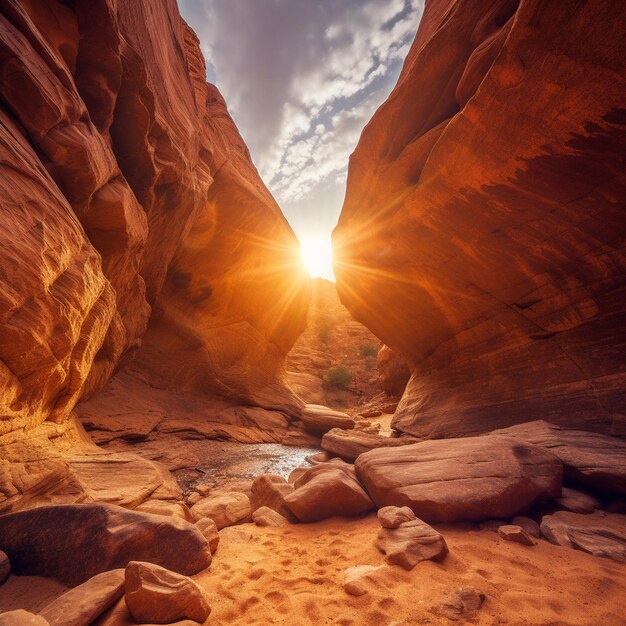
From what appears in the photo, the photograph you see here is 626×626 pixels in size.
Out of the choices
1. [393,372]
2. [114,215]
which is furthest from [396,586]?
[393,372]

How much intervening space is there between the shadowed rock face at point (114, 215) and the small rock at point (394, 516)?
16.9 ft

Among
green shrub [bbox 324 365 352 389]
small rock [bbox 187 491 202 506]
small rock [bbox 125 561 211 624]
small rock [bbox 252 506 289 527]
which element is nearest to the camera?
small rock [bbox 125 561 211 624]

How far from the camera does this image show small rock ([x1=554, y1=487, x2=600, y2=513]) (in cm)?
454

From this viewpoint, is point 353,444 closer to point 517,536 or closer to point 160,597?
point 517,536

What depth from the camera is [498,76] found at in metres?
5.61

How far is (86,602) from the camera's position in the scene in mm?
2260

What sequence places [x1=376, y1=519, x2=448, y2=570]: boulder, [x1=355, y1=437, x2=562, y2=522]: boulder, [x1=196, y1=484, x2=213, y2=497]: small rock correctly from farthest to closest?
[x1=196, y1=484, x2=213, y2=497]: small rock
[x1=355, y1=437, x2=562, y2=522]: boulder
[x1=376, y1=519, x2=448, y2=570]: boulder

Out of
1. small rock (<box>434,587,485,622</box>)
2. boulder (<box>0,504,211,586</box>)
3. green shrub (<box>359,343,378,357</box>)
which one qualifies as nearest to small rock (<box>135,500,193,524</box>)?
boulder (<box>0,504,211,586</box>)

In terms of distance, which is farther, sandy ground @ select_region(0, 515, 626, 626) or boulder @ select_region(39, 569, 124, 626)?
sandy ground @ select_region(0, 515, 626, 626)

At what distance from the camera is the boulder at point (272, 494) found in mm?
5039

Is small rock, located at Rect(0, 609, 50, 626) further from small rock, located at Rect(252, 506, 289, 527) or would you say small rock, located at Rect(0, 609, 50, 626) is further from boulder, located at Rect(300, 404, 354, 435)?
boulder, located at Rect(300, 404, 354, 435)

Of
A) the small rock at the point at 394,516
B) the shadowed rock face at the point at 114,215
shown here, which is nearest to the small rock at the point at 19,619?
the shadowed rock face at the point at 114,215

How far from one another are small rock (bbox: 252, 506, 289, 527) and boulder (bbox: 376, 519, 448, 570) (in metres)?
1.67

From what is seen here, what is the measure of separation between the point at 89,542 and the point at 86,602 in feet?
2.80
